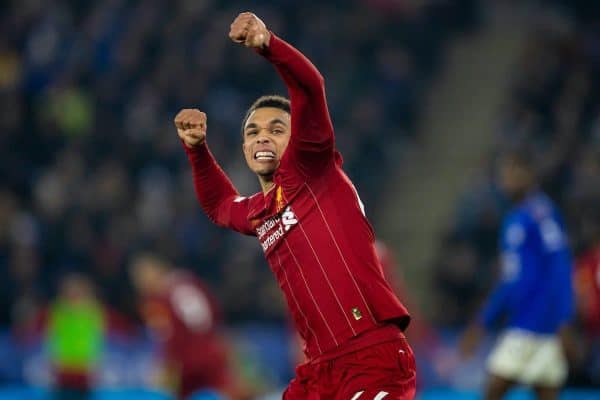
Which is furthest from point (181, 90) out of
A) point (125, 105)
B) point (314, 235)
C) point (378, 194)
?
point (314, 235)

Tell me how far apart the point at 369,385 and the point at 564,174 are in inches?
367

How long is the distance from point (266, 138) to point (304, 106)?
509 millimetres

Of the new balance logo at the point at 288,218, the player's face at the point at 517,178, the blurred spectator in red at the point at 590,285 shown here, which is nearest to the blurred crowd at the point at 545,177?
the blurred spectator in red at the point at 590,285

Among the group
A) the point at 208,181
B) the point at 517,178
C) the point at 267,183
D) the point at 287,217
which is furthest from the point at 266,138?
the point at 517,178

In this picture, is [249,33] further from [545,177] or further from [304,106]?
[545,177]

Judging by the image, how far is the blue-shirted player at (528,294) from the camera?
29.4 ft

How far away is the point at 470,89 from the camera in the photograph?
60.7 feet

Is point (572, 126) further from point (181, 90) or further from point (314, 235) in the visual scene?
point (314, 235)

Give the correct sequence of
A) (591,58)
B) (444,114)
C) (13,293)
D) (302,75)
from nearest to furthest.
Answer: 1. (302,75)
2. (13,293)
3. (591,58)
4. (444,114)

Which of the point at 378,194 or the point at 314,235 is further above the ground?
the point at 378,194

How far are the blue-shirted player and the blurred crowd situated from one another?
329 cm

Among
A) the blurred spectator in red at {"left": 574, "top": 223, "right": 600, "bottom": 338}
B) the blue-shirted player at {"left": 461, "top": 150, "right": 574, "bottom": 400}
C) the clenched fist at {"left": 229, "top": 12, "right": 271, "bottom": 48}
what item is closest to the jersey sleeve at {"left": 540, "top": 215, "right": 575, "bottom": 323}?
the blue-shirted player at {"left": 461, "top": 150, "right": 574, "bottom": 400}

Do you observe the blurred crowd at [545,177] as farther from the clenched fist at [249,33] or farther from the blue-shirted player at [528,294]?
the clenched fist at [249,33]

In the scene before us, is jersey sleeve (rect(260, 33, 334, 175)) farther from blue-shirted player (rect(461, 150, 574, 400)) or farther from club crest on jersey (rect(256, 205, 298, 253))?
blue-shirted player (rect(461, 150, 574, 400))
